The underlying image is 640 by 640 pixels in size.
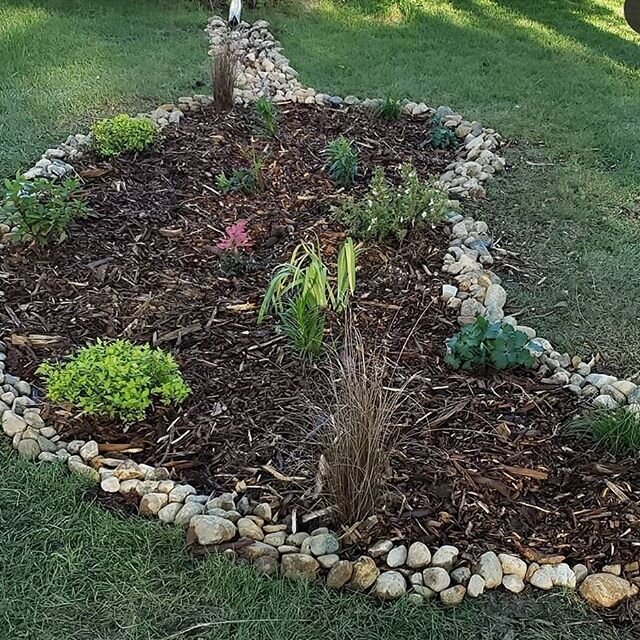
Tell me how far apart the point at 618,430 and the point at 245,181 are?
263 cm

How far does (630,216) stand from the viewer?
460cm

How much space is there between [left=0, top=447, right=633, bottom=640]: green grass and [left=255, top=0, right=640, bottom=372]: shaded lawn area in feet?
4.87

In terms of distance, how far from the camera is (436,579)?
230cm

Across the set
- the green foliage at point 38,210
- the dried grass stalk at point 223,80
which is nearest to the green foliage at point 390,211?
the green foliage at point 38,210

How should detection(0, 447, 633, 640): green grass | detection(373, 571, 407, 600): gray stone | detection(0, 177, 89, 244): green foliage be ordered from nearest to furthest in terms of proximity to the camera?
detection(0, 447, 633, 640): green grass → detection(373, 571, 407, 600): gray stone → detection(0, 177, 89, 244): green foliage

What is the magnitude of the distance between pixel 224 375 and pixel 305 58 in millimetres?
4823

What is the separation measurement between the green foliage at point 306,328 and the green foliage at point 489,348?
1.81 ft

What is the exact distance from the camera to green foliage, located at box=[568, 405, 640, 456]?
276 centimetres

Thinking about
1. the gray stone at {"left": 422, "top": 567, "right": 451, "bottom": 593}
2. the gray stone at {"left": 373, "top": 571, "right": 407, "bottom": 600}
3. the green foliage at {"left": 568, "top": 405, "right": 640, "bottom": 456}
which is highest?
the green foliage at {"left": 568, "top": 405, "right": 640, "bottom": 456}

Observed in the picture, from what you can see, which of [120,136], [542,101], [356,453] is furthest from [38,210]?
[542,101]

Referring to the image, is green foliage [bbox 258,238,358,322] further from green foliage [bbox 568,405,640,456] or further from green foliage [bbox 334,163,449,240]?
green foliage [bbox 568,405,640,456]

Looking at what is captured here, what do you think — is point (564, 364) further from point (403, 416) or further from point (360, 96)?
point (360, 96)

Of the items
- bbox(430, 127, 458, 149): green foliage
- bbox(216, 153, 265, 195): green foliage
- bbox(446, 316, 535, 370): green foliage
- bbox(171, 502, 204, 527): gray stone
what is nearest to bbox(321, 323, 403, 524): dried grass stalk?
bbox(171, 502, 204, 527): gray stone

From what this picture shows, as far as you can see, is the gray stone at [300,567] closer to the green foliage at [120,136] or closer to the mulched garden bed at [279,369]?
the mulched garden bed at [279,369]
